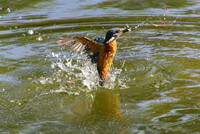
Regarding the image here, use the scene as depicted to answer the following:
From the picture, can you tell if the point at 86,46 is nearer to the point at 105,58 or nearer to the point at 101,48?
the point at 101,48

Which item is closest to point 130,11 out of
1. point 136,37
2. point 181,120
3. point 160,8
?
point 160,8

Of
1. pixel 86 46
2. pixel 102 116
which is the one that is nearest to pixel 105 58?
pixel 86 46

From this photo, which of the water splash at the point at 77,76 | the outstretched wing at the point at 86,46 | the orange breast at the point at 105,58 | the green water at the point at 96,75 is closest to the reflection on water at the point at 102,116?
the green water at the point at 96,75

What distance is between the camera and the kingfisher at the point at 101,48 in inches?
207

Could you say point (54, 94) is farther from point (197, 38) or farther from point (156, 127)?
point (197, 38)

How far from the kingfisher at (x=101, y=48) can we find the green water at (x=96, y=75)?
195 millimetres

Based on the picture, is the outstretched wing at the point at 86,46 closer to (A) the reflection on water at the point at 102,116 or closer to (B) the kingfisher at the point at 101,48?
(B) the kingfisher at the point at 101,48

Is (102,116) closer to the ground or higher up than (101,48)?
closer to the ground

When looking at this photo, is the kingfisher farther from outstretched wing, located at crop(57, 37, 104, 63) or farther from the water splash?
the water splash

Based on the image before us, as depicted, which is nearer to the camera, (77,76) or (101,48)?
(101,48)

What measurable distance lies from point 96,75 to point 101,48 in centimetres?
59

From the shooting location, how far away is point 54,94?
5.23 m

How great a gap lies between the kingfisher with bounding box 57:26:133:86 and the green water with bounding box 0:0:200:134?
7.7 inches

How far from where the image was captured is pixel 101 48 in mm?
5406
